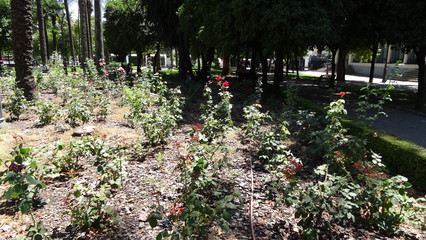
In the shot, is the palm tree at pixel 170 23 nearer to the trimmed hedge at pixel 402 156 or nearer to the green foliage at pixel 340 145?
the trimmed hedge at pixel 402 156

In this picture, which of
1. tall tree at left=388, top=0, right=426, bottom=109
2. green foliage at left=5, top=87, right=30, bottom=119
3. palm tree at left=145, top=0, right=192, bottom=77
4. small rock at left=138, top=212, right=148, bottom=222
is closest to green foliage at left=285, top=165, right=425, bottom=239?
small rock at left=138, top=212, right=148, bottom=222

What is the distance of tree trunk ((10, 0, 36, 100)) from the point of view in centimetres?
777

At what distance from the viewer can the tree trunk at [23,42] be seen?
7.77 meters

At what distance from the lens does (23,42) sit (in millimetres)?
7973

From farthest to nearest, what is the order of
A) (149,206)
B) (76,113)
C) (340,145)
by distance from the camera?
(76,113), (340,145), (149,206)

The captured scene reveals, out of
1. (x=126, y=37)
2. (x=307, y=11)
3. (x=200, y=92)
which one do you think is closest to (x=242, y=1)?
(x=307, y=11)

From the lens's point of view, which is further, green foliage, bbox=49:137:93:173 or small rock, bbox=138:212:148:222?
green foliage, bbox=49:137:93:173

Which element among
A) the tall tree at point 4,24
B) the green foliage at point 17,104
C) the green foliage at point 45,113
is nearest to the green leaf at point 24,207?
the green foliage at point 45,113

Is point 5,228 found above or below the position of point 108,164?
below

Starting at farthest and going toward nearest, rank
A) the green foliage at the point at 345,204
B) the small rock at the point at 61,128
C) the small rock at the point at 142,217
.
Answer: the small rock at the point at 61,128 < the small rock at the point at 142,217 < the green foliage at the point at 345,204

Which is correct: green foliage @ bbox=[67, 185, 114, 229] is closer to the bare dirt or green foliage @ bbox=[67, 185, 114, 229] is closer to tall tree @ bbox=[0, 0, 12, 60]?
the bare dirt

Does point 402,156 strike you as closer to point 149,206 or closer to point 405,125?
point 149,206

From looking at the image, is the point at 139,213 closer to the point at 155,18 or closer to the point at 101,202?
the point at 101,202

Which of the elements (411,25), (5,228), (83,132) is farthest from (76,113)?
(411,25)
